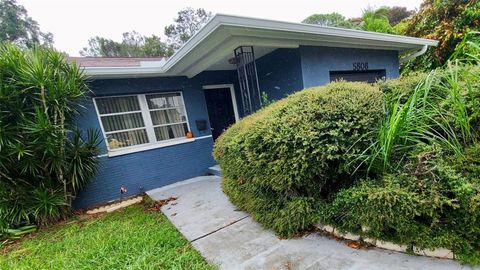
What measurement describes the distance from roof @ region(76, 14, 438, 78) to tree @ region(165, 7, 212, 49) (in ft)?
90.1

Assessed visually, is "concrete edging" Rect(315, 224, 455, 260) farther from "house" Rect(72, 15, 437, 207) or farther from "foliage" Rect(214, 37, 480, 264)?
"house" Rect(72, 15, 437, 207)

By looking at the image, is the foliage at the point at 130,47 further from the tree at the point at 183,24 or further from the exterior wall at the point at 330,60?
the exterior wall at the point at 330,60

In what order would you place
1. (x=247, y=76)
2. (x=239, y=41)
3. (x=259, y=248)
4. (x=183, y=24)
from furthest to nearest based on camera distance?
(x=183, y=24), (x=247, y=76), (x=239, y=41), (x=259, y=248)

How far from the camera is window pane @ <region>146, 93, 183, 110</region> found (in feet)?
19.1

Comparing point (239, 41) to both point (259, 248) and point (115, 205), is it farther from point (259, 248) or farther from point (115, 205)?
point (115, 205)

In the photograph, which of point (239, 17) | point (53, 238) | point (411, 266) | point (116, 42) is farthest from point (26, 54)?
point (116, 42)

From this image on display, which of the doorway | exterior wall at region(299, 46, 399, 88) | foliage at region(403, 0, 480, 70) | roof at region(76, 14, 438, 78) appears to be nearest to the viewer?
roof at region(76, 14, 438, 78)

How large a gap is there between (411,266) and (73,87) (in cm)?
536

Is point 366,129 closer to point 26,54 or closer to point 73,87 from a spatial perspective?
point 73,87

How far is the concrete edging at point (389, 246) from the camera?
5.99 ft

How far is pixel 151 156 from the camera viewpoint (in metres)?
5.60

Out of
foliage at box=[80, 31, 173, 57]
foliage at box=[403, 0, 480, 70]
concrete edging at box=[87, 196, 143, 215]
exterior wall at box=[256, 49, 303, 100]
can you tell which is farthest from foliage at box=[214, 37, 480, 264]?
foliage at box=[80, 31, 173, 57]

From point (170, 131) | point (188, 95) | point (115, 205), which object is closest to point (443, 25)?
point (188, 95)

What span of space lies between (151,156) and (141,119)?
3.24 feet
